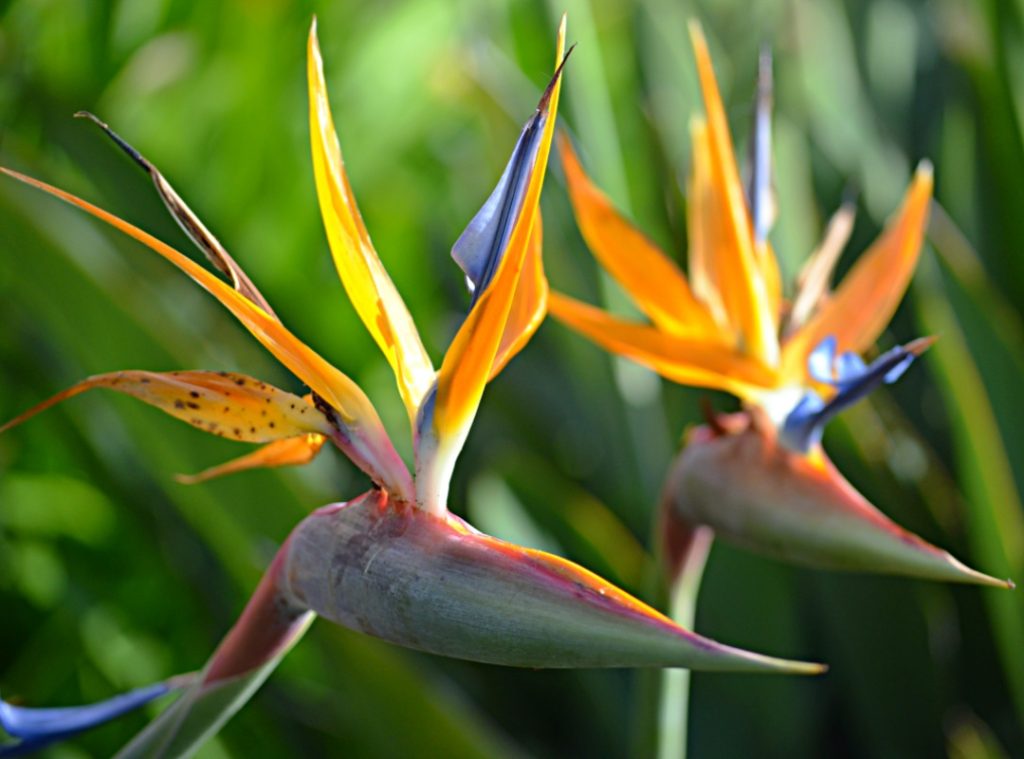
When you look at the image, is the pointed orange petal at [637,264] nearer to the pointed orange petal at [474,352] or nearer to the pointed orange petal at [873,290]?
the pointed orange petal at [873,290]

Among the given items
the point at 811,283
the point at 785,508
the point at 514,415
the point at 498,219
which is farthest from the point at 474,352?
the point at 514,415

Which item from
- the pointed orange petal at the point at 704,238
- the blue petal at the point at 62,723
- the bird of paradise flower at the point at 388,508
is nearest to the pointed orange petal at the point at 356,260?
the bird of paradise flower at the point at 388,508

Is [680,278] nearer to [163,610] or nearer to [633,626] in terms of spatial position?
[633,626]

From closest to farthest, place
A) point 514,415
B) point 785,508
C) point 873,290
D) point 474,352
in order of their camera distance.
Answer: point 474,352 < point 785,508 < point 873,290 < point 514,415

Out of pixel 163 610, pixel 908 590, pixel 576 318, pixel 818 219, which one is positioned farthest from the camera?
pixel 818 219

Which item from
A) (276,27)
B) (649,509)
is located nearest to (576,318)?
(649,509)

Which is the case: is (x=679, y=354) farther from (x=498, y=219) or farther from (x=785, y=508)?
(x=498, y=219)
